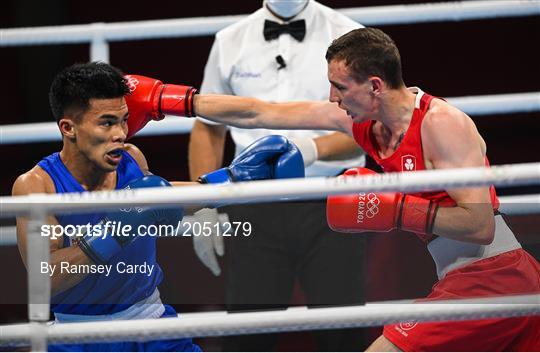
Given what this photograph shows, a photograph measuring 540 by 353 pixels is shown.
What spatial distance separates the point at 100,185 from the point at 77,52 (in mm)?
3139

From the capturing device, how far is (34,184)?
7.91 ft

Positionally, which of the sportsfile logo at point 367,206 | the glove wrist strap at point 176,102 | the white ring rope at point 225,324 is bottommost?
the white ring rope at point 225,324

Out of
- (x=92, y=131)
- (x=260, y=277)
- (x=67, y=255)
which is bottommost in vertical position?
(x=260, y=277)

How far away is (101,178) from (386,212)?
0.77 m

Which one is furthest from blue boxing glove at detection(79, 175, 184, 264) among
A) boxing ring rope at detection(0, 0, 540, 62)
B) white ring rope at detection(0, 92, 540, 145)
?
boxing ring rope at detection(0, 0, 540, 62)

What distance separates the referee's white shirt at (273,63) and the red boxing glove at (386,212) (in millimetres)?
837

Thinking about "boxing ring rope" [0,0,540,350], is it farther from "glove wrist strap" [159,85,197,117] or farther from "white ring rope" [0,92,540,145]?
"white ring rope" [0,92,540,145]

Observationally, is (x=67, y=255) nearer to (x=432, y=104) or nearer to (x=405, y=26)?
(x=432, y=104)

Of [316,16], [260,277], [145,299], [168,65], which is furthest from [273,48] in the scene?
[168,65]

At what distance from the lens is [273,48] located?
10.7 feet

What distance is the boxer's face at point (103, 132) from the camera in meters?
2.46

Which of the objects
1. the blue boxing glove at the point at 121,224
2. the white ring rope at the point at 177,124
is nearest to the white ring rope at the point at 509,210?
the white ring rope at the point at 177,124

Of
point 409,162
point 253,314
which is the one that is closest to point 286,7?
point 409,162

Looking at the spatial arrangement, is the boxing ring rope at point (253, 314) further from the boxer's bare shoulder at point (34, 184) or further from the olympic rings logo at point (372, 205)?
the boxer's bare shoulder at point (34, 184)
